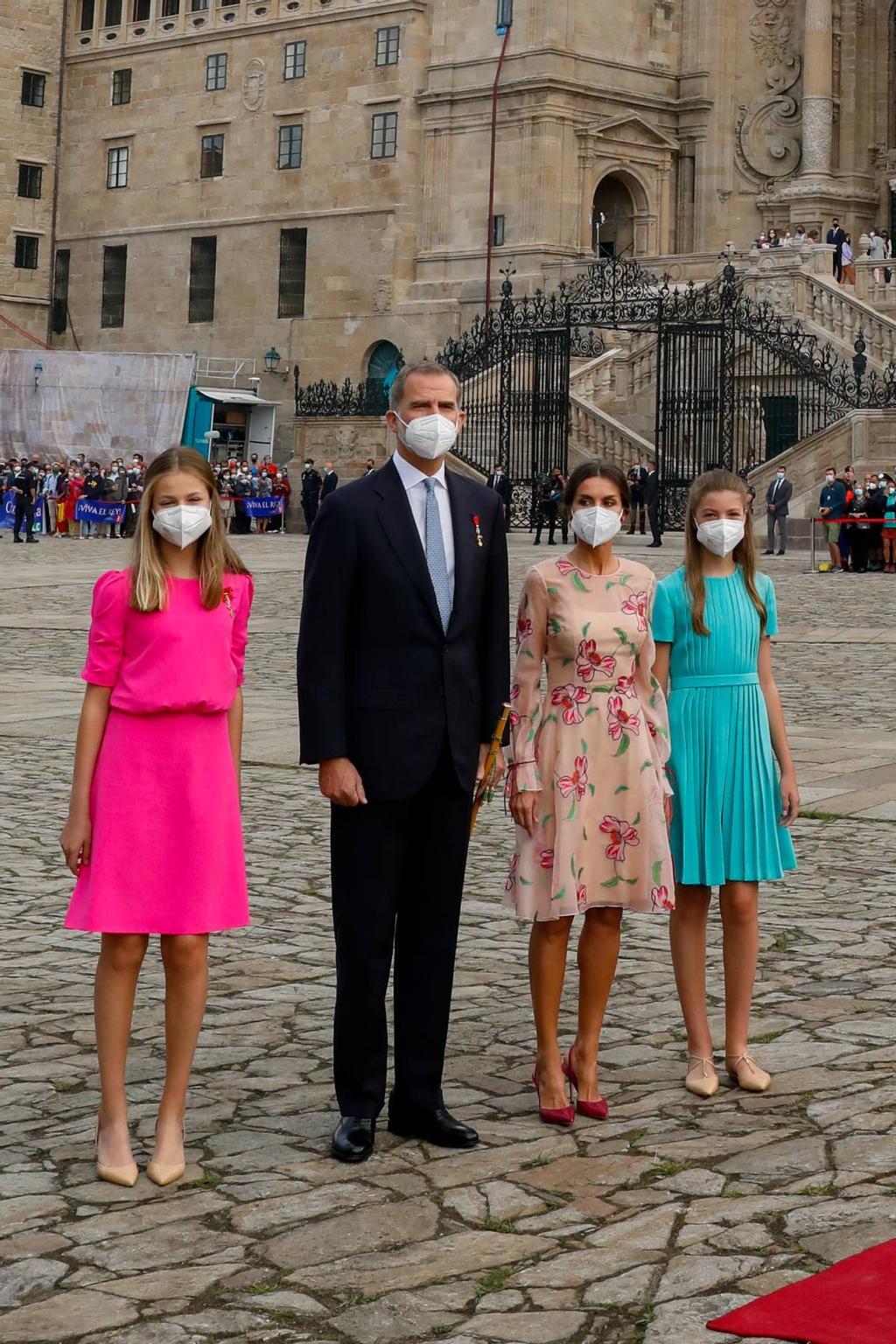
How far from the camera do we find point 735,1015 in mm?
6082

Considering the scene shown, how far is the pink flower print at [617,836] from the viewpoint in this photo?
5.83 m

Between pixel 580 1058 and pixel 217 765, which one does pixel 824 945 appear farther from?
pixel 217 765

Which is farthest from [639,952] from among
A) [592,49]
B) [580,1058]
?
[592,49]

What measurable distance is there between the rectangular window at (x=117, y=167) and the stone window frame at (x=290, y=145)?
678 centimetres

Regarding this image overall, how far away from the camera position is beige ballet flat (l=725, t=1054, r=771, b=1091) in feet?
19.6

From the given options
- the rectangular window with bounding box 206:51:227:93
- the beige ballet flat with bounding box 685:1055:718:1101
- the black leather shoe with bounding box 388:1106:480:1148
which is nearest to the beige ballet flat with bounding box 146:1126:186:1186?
the black leather shoe with bounding box 388:1106:480:1148

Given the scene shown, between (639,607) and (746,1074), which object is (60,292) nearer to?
(639,607)

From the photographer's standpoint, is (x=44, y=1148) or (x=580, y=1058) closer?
(x=44, y=1148)

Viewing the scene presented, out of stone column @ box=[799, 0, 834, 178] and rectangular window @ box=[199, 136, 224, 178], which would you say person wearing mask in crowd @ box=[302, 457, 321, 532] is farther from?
rectangular window @ box=[199, 136, 224, 178]

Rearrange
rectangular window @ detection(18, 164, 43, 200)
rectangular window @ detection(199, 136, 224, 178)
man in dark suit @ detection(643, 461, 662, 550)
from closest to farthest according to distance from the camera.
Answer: man in dark suit @ detection(643, 461, 662, 550)
rectangular window @ detection(199, 136, 224, 178)
rectangular window @ detection(18, 164, 43, 200)

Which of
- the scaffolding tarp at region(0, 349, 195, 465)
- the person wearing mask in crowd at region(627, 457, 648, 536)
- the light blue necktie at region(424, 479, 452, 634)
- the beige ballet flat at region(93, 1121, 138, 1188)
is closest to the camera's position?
the beige ballet flat at region(93, 1121, 138, 1188)

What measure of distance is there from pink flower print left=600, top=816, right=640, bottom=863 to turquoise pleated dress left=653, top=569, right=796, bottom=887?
34 centimetres

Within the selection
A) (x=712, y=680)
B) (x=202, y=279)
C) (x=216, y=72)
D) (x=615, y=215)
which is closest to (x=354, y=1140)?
(x=712, y=680)

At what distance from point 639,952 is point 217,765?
9.90ft
